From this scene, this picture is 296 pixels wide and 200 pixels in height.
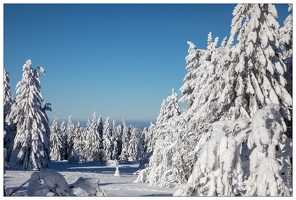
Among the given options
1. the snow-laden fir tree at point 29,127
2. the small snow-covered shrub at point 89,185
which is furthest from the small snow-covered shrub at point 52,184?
the snow-laden fir tree at point 29,127

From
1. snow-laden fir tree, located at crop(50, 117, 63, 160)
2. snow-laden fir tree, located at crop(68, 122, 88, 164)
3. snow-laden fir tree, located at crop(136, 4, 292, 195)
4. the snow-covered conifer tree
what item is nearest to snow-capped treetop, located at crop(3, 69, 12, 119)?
the snow-covered conifer tree

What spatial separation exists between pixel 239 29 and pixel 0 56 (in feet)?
33.0

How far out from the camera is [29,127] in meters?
37.3

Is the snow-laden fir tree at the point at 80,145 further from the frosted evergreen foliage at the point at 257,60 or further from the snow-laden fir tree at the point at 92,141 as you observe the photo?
the frosted evergreen foliage at the point at 257,60

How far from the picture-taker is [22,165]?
3659cm

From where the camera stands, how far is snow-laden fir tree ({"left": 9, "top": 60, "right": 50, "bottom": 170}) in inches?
1436

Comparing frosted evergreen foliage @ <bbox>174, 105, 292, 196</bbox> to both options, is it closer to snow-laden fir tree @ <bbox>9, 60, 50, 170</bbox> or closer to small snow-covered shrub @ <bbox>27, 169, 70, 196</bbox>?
small snow-covered shrub @ <bbox>27, 169, 70, 196</bbox>

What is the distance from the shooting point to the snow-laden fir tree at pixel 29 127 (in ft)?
120

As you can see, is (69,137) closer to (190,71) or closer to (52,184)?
(190,71)

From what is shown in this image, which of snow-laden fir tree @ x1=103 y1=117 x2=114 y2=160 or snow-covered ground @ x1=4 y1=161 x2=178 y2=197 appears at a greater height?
snow-laden fir tree @ x1=103 y1=117 x2=114 y2=160

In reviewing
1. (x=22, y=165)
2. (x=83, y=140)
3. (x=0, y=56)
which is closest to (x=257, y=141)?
(x=0, y=56)

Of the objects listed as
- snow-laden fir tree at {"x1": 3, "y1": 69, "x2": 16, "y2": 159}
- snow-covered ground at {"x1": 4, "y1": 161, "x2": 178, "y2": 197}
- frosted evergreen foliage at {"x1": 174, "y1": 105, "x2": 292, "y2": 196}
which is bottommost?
snow-covered ground at {"x1": 4, "y1": 161, "x2": 178, "y2": 197}

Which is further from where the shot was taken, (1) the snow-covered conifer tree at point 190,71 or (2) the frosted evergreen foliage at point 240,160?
(1) the snow-covered conifer tree at point 190,71

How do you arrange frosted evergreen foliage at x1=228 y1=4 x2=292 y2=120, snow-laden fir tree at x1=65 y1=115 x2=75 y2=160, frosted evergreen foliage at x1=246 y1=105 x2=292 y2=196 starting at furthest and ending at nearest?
snow-laden fir tree at x1=65 y1=115 x2=75 y2=160
frosted evergreen foliage at x1=228 y1=4 x2=292 y2=120
frosted evergreen foliage at x1=246 y1=105 x2=292 y2=196
